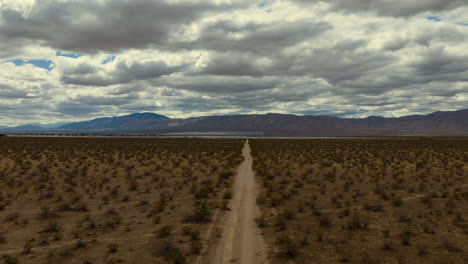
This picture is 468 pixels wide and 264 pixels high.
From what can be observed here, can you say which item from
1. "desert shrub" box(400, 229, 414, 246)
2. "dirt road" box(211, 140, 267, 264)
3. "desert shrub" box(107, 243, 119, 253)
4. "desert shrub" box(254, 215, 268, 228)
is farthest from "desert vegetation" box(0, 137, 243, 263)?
"desert shrub" box(400, 229, 414, 246)

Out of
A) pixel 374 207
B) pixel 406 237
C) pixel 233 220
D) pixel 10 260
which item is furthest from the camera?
pixel 374 207

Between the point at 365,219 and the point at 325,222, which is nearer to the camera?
the point at 325,222

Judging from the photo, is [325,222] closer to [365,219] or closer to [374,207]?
[365,219]

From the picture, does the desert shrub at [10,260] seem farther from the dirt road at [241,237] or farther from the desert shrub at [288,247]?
the desert shrub at [288,247]

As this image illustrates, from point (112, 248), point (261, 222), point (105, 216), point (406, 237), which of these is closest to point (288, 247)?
point (261, 222)

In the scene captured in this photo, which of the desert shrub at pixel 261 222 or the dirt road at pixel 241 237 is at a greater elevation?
the desert shrub at pixel 261 222

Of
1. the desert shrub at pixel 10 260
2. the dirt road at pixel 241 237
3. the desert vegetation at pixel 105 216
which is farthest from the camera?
the desert vegetation at pixel 105 216

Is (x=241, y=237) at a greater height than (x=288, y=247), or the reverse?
(x=288, y=247)

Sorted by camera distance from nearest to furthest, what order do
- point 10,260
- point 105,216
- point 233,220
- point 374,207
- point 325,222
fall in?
1. point 10,260
2. point 325,222
3. point 233,220
4. point 105,216
5. point 374,207

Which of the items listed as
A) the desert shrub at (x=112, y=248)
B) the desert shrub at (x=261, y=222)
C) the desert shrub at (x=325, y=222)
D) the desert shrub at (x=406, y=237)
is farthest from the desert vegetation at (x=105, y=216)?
the desert shrub at (x=406, y=237)
